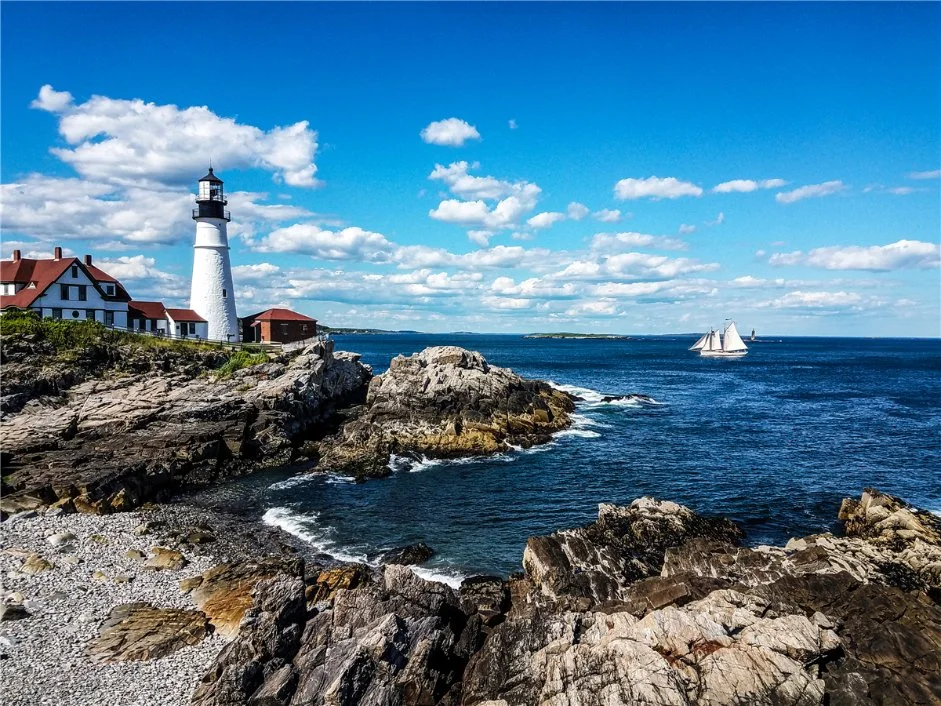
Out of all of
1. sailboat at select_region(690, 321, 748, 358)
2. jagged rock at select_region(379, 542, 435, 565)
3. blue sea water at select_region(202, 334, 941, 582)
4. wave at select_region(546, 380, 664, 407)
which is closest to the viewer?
jagged rock at select_region(379, 542, 435, 565)

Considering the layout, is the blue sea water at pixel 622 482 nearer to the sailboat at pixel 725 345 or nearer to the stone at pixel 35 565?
the stone at pixel 35 565

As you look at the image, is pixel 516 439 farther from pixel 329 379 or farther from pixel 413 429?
pixel 329 379

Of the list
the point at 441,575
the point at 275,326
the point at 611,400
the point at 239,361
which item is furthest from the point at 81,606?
the point at 611,400

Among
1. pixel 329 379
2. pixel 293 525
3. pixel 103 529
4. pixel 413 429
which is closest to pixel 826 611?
pixel 293 525

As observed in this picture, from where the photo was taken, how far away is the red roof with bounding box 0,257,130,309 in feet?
159

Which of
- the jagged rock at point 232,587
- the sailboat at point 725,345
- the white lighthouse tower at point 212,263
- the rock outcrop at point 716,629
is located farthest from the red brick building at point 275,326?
the sailboat at point 725,345

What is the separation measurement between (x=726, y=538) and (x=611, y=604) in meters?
10.3

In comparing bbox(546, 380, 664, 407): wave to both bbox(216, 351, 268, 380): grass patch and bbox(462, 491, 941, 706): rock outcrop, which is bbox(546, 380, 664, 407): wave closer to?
bbox(216, 351, 268, 380): grass patch

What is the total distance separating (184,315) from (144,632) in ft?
141

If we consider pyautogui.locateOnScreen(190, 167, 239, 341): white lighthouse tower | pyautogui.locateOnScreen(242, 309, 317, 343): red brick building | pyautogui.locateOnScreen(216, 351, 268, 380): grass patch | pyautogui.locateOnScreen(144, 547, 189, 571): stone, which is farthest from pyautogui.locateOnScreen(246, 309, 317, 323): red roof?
pyautogui.locateOnScreen(144, 547, 189, 571): stone

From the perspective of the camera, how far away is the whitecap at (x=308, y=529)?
24797 millimetres

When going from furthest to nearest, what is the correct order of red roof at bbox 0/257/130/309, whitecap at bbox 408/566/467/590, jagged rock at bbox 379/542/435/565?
red roof at bbox 0/257/130/309 → jagged rock at bbox 379/542/435/565 → whitecap at bbox 408/566/467/590

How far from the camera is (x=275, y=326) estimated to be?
203ft

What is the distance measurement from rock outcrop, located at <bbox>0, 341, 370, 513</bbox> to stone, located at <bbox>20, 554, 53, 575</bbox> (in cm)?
621
